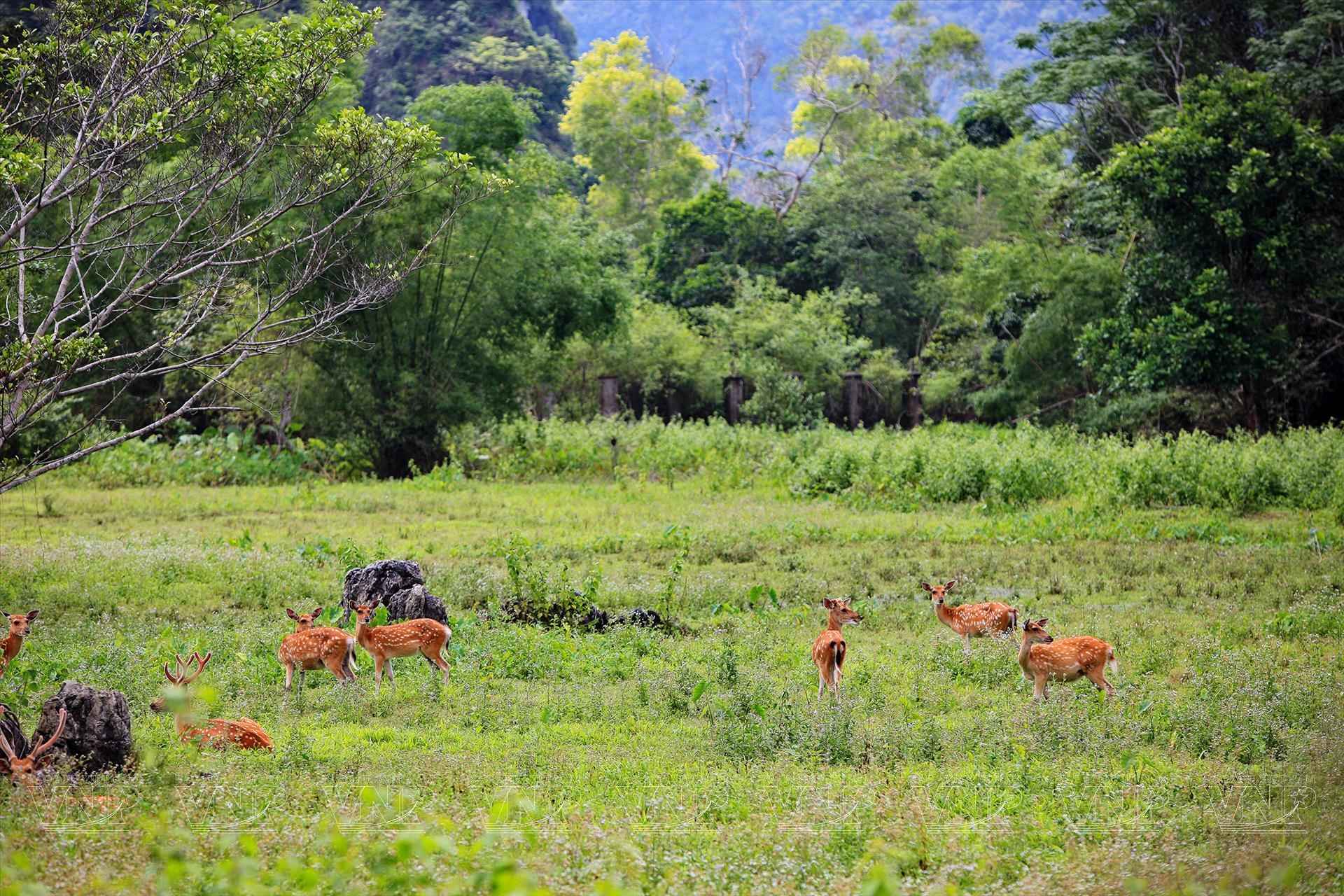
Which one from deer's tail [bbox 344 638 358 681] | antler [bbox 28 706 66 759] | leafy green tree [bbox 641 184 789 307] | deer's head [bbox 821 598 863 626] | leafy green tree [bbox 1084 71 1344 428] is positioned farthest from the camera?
leafy green tree [bbox 641 184 789 307]

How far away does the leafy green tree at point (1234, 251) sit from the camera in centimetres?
2236

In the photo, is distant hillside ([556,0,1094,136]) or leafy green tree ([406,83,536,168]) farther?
distant hillside ([556,0,1094,136])

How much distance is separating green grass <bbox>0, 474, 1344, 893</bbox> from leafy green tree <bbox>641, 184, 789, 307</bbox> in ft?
77.7

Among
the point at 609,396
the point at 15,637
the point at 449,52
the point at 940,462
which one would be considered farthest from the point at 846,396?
the point at 449,52

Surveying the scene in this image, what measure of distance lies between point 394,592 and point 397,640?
2226 mm

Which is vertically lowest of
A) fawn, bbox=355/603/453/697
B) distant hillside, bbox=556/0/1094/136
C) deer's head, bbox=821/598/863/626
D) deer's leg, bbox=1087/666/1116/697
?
fawn, bbox=355/603/453/697

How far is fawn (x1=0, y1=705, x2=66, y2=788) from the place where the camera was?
19.9ft

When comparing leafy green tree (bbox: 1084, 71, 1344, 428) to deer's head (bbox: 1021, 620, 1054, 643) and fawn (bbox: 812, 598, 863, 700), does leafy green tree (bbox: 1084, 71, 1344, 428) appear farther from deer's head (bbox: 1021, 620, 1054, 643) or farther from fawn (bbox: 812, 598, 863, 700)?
fawn (bbox: 812, 598, 863, 700)

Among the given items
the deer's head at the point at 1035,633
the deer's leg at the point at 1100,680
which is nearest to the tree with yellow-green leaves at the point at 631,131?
the deer's head at the point at 1035,633

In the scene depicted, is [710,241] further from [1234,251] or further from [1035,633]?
[1035,633]

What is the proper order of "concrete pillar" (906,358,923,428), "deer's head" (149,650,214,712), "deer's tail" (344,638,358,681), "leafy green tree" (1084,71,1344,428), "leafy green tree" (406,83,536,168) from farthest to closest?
"concrete pillar" (906,358,923,428) < "leafy green tree" (406,83,536,168) < "leafy green tree" (1084,71,1344,428) < "deer's tail" (344,638,358,681) < "deer's head" (149,650,214,712)

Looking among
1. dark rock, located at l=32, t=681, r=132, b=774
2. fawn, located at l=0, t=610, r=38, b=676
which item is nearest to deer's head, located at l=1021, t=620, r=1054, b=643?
dark rock, located at l=32, t=681, r=132, b=774

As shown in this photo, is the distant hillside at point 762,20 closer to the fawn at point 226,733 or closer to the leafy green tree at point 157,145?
the leafy green tree at point 157,145

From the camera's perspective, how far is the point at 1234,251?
2352 centimetres
